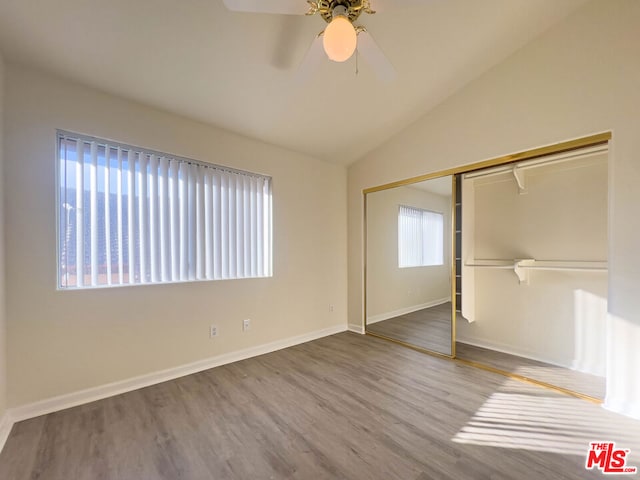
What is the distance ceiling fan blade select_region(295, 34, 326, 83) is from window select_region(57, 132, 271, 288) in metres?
1.49

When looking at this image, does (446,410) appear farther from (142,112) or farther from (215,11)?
(142,112)

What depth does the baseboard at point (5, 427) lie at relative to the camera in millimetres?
1691

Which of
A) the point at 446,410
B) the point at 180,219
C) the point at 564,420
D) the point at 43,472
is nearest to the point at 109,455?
the point at 43,472

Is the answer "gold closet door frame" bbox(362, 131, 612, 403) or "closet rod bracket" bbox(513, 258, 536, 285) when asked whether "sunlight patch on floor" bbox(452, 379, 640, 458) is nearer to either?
"gold closet door frame" bbox(362, 131, 612, 403)

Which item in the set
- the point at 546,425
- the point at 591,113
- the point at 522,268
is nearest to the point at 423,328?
the point at 522,268

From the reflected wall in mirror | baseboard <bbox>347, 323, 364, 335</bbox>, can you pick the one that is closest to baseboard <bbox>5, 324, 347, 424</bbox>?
baseboard <bbox>347, 323, 364, 335</bbox>

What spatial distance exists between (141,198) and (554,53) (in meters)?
3.77

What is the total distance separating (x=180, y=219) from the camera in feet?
8.59

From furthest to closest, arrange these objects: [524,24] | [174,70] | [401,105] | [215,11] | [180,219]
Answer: [401,105], [180,219], [524,24], [174,70], [215,11]

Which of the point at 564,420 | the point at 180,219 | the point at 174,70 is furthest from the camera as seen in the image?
the point at 180,219

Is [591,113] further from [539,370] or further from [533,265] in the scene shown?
[539,370]

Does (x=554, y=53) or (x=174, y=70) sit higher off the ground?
(x=554, y=53)

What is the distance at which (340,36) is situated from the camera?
1.33 metres

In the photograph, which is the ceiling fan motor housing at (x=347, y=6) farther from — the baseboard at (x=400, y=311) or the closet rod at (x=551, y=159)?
the baseboard at (x=400, y=311)
